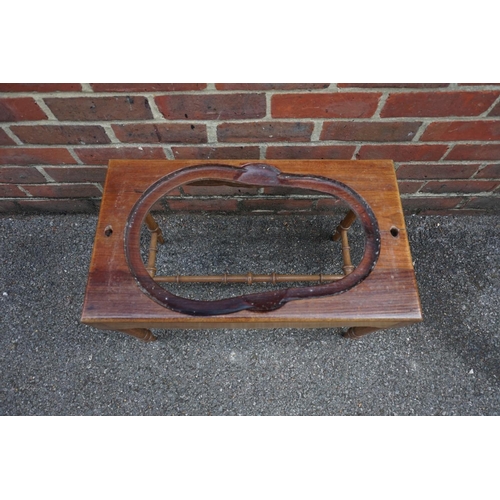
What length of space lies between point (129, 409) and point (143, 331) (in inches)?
10.6

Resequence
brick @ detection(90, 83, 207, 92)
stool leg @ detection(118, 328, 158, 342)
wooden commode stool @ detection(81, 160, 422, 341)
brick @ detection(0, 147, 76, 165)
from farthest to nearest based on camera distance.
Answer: brick @ detection(0, 147, 76, 165) → stool leg @ detection(118, 328, 158, 342) → brick @ detection(90, 83, 207, 92) → wooden commode stool @ detection(81, 160, 422, 341)

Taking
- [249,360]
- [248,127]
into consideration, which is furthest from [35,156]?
[249,360]

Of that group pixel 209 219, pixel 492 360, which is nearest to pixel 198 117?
pixel 209 219

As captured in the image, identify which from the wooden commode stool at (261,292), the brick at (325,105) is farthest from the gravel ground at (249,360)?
the brick at (325,105)

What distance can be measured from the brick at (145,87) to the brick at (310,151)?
288mm

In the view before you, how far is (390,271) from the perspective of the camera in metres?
0.81

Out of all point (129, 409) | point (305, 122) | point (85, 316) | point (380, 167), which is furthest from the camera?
point (129, 409)

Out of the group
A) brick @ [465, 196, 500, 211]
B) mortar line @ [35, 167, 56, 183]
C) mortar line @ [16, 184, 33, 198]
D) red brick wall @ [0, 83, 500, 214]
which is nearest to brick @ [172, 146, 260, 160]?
red brick wall @ [0, 83, 500, 214]

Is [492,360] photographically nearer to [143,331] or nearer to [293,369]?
[293,369]

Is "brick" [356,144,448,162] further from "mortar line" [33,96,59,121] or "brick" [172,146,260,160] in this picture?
"mortar line" [33,96,59,121]

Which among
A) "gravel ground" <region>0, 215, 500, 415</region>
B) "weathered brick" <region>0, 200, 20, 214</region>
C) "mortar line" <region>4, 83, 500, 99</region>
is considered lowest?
"gravel ground" <region>0, 215, 500, 415</region>

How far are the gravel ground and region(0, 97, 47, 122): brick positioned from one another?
49cm

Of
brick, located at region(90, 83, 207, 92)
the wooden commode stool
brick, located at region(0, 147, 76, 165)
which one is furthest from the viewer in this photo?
brick, located at region(0, 147, 76, 165)

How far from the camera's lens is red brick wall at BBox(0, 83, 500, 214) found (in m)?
0.91
